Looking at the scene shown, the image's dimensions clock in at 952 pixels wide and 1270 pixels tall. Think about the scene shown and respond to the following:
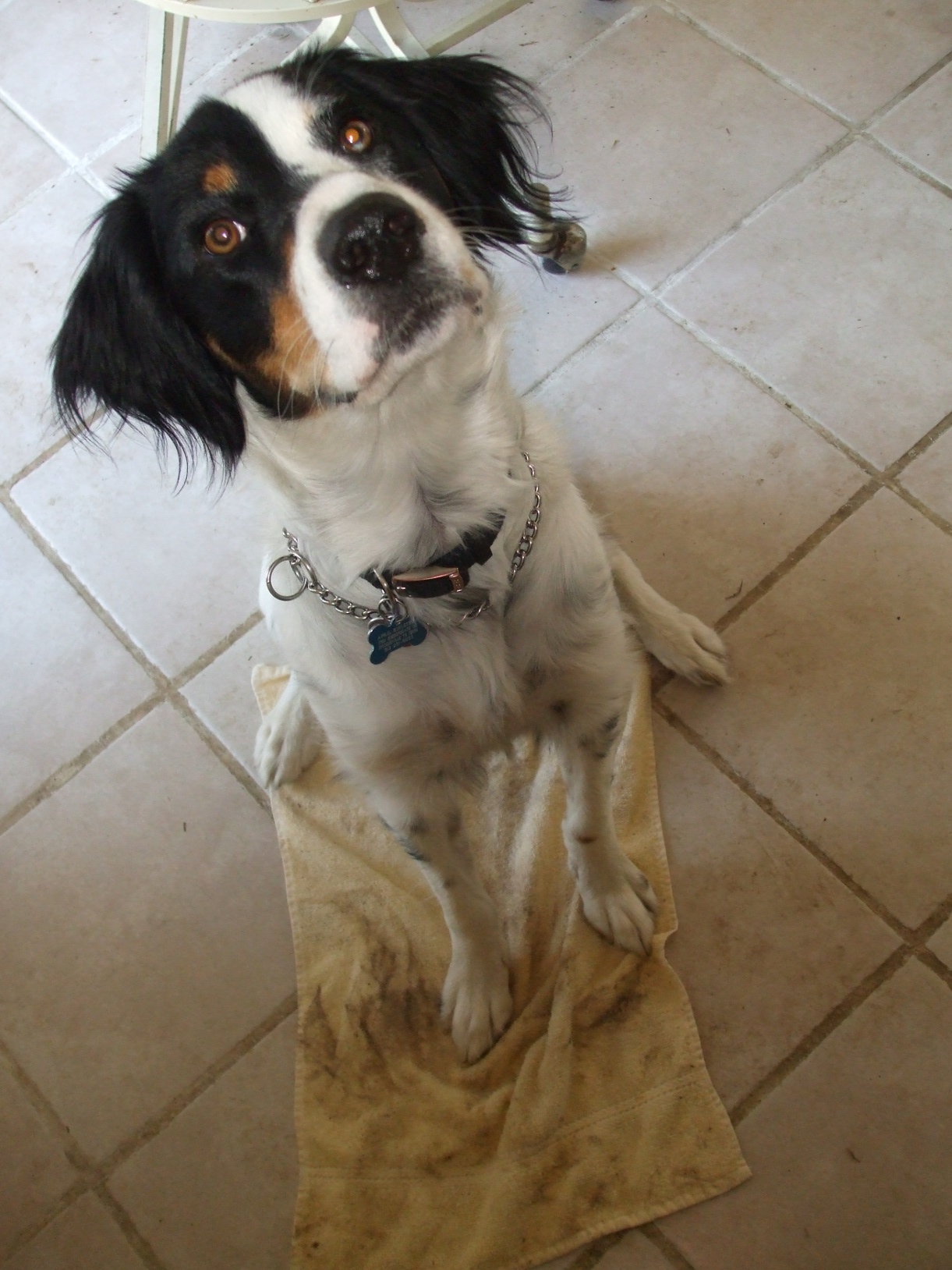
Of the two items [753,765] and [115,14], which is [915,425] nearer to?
[753,765]

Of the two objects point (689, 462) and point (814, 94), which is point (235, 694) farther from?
point (814, 94)

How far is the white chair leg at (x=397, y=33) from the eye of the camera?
2279mm

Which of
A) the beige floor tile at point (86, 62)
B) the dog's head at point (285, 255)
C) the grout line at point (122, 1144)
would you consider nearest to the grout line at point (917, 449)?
the dog's head at point (285, 255)

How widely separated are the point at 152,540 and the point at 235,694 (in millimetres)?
453

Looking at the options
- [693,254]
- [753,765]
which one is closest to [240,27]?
[693,254]

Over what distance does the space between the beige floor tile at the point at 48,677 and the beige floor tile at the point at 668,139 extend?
150 cm

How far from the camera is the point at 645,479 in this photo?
2.19 m

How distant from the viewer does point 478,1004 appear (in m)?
1.71

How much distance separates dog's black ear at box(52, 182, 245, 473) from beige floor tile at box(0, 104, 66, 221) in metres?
1.78

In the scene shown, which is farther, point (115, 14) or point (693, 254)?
point (115, 14)

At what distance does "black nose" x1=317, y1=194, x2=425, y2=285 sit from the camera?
1072mm

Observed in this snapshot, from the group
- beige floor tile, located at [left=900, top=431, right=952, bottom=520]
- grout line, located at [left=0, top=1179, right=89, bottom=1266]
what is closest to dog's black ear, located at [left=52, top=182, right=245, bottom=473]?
grout line, located at [left=0, top=1179, right=89, bottom=1266]

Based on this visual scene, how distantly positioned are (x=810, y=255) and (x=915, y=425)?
0.51 meters

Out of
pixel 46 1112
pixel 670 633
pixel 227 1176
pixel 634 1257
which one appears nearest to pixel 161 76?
pixel 670 633
